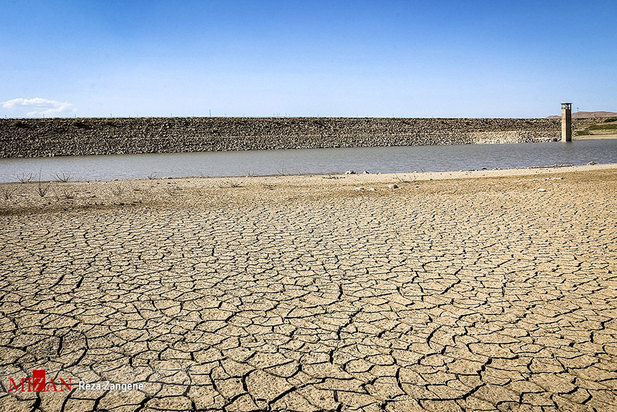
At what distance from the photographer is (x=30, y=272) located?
16.8 feet

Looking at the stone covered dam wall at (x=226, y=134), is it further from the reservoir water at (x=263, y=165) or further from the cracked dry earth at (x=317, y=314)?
the cracked dry earth at (x=317, y=314)

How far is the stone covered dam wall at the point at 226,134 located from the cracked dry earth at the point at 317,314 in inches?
1297

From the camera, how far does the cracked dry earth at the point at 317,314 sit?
2.79m

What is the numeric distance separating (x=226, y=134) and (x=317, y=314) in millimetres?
42224

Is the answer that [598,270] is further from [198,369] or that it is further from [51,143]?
[51,143]

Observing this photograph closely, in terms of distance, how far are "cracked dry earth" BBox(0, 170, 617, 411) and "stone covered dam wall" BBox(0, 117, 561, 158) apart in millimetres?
32932

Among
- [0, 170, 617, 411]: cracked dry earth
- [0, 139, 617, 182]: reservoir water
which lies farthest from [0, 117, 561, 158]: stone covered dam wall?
[0, 170, 617, 411]: cracked dry earth

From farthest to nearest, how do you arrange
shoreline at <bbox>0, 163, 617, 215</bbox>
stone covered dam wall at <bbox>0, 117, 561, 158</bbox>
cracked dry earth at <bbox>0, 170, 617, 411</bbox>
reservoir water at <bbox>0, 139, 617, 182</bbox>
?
1. stone covered dam wall at <bbox>0, 117, 561, 158</bbox>
2. reservoir water at <bbox>0, 139, 617, 182</bbox>
3. shoreline at <bbox>0, 163, 617, 215</bbox>
4. cracked dry earth at <bbox>0, 170, 617, 411</bbox>

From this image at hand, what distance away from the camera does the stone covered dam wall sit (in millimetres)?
36938

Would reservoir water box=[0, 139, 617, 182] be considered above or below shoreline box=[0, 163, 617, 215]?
above

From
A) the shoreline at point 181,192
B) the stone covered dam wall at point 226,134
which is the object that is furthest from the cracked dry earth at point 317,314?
the stone covered dam wall at point 226,134

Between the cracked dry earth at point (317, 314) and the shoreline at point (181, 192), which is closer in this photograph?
the cracked dry earth at point (317, 314)

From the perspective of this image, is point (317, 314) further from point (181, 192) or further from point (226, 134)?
point (226, 134)

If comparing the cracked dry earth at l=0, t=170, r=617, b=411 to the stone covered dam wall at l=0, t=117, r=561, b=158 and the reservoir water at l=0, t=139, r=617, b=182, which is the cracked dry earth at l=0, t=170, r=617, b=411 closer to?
the reservoir water at l=0, t=139, r=617, b=182
